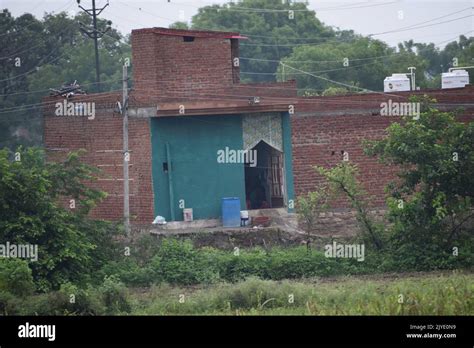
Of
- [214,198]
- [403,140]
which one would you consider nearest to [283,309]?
[403,140]

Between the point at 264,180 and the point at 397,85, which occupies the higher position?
the point at 397,85

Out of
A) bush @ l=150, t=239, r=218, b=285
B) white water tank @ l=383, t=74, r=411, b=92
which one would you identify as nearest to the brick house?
white water tank @ l=383, t=74, r=411, b=92

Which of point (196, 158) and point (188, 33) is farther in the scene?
point (188, 33)

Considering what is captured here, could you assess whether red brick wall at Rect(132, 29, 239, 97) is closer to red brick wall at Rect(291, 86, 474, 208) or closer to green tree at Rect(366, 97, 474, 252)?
red brick wall at Rect(291, 86, 474, 208)

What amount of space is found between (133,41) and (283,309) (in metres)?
13.7

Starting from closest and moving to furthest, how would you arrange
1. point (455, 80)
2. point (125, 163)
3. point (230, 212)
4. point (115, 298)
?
point (115, 298) < point (125, 163) < point (230, 212) < point (455, 80)

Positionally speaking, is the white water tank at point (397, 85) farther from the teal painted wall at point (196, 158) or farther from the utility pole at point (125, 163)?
the utility pole at point (125, 163)

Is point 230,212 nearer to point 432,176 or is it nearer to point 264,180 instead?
point 264,180

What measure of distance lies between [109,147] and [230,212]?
4.43 meters

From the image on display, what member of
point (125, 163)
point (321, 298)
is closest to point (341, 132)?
point (125, 163)

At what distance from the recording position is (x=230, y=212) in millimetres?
27531

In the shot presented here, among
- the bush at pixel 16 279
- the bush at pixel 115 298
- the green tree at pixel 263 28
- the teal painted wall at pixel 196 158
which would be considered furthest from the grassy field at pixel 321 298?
the green tree at pixel 263 28

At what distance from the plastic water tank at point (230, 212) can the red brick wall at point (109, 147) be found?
7.45 ft
